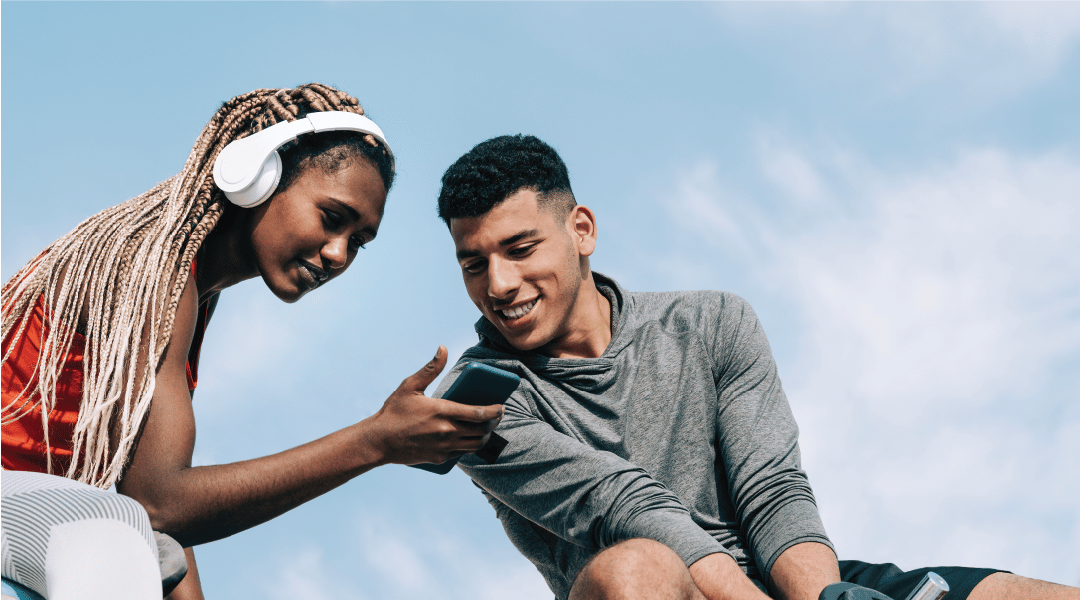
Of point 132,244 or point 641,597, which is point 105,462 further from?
point 641,597

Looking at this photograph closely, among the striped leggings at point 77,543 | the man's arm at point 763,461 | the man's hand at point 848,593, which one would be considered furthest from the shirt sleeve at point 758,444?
the striped leggings at point 77,543

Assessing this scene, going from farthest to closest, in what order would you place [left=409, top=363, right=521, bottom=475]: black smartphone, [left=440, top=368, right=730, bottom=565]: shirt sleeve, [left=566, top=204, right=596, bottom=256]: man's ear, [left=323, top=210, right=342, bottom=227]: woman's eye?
1. [left=566, top=204, right=596, bottom=256]: man's ear
2. [left=323, top=210, right=342, bottom=227]: woman's eye
3. [left=440, top=368, right=730, bottom=565]: shirt sleeve
4. [left=409, top=363, right=521, bottom=475]: black smartphone

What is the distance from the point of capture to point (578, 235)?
4.07 metres

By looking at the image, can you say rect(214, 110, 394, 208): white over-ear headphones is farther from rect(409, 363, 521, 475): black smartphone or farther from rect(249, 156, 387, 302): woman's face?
rect(409, 363, 521, 475): black smartphone

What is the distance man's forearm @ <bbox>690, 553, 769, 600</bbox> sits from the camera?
9.56ft

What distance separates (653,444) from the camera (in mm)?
3570

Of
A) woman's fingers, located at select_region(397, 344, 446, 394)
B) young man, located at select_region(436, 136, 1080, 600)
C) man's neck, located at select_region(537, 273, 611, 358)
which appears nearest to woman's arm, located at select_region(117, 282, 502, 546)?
woman's fingers, located at select_region(397, 344, 446, 394)

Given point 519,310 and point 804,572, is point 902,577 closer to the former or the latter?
point 804,572

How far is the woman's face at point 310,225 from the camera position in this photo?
348 centimetres

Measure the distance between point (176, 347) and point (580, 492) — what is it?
139cm

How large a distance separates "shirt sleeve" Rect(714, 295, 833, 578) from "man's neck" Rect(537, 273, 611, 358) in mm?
457

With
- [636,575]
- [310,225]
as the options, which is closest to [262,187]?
[310,225]

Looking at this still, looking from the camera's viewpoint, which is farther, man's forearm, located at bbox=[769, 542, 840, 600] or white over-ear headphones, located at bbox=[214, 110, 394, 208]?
white over-ear headphones, located at bbox=[214, 110, 394, 208]

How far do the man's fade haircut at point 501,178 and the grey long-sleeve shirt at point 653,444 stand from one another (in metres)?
0.47
